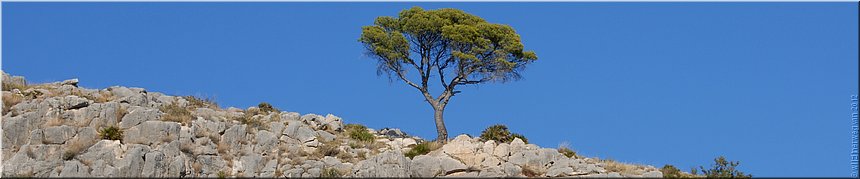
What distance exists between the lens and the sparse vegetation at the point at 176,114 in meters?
48.1

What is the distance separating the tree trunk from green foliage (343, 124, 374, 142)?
4311 mm

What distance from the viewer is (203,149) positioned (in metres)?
46.0

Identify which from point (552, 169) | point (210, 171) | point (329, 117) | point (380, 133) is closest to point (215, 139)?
point (210, 171)

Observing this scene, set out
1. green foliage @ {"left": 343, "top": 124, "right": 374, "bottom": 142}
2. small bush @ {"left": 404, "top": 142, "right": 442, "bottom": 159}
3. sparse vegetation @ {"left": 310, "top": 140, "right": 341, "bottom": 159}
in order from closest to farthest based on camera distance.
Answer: sparse vegetation @ {"left": 310, "top": 140, "right": 341, "bottom": 159} → small bush @ {"left": 404, "top": 142, "right": 442, "bottom": 159} → green foliage @ {"left": 343, "top": 124, "right": 374, "bottom": 142}

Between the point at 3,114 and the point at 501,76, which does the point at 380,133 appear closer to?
the point at 501,76

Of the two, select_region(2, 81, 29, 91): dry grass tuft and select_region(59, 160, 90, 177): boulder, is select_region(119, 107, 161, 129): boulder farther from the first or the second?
select_region(2, 81, 29, 91): dry grass tuft

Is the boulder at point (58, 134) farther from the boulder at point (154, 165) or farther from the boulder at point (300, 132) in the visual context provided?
the boulder at point (300, 132)

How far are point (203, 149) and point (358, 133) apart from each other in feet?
31.3

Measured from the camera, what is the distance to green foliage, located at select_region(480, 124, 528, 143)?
50.8 metres

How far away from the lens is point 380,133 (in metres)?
56.6

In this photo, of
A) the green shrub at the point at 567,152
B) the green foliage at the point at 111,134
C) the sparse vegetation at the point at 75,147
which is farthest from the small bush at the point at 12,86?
the green shrub at the point at 567,152

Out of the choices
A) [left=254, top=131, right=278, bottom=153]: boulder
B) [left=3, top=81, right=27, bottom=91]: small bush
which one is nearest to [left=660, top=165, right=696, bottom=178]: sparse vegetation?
[left=254, top=131, right=278, bottom=153]: boulder

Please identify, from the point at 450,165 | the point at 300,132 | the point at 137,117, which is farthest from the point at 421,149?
the point at 137,117

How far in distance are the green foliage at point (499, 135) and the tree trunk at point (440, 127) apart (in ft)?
10.9
